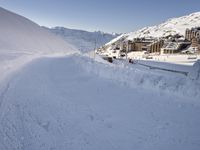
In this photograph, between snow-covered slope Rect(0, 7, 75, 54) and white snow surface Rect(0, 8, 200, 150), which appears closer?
white snow surface Rect(0, 8, 200, 150)

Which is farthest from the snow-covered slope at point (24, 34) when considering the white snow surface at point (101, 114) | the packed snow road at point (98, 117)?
the packed snow road at point (98, 117)

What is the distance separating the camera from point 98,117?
28.5ft

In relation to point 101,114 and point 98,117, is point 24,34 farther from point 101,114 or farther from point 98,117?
point 98,117

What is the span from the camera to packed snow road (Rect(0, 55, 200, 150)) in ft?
22.1

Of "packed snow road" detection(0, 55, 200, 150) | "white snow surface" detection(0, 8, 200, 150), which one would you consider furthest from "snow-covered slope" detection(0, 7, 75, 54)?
"packed snow road" detection(0, 55, 200, 150)

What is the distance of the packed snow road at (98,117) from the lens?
22.1 ft

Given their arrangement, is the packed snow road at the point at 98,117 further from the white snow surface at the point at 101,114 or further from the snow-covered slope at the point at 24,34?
the snow-covered slope at the point at 24,34

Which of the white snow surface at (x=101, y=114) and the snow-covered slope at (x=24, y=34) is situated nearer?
the white snow surface at (x=101, y=114)

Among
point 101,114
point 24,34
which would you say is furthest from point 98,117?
point 24,34

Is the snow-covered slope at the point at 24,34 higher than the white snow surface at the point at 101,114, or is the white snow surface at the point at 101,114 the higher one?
the snow-covered slope at the point at 24,34

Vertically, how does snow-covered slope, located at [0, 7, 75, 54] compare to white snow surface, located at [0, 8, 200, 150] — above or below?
above

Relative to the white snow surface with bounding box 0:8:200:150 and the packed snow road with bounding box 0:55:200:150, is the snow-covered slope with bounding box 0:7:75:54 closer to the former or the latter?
the white snow surface with bounding box 0:8:200:150

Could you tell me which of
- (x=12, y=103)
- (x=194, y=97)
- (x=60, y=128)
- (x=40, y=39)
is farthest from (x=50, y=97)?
(x=40, y=39)

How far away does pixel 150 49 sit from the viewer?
109 meters
